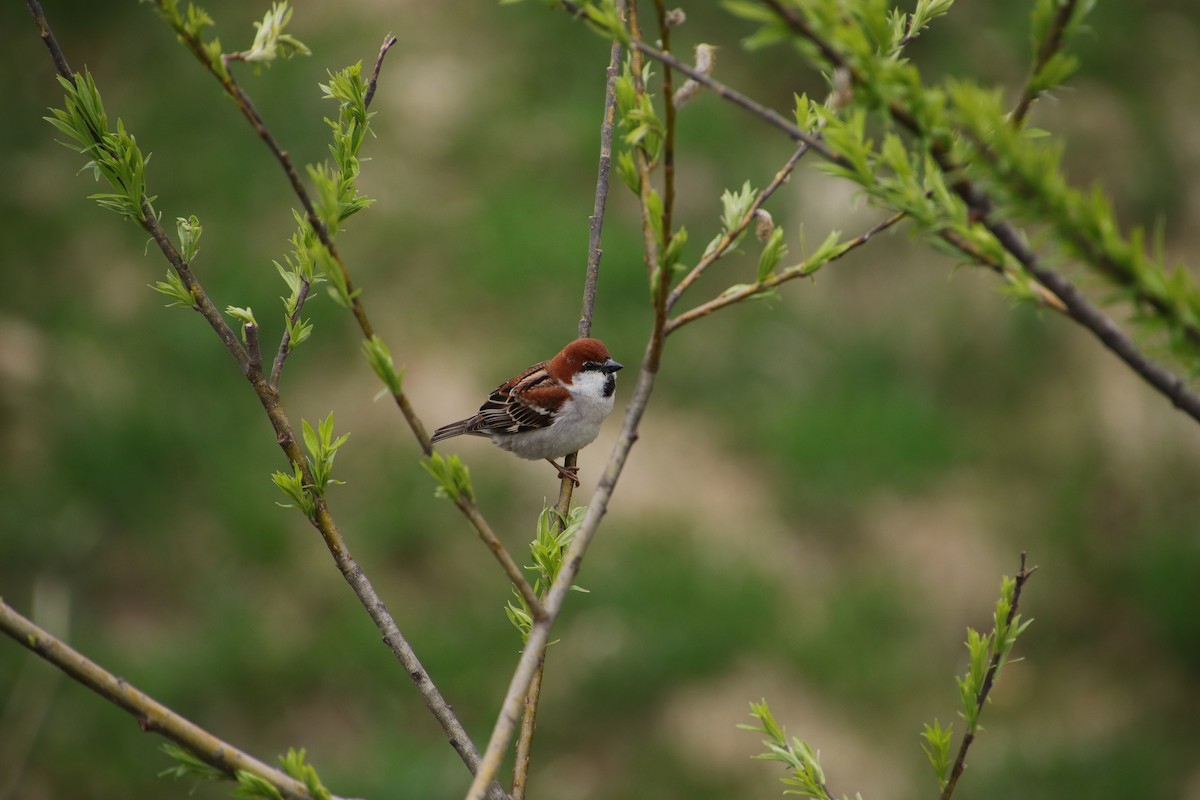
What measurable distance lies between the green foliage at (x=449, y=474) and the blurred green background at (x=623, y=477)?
4.18 meters

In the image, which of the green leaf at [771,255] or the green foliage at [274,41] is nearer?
the green foliage at [274,41]

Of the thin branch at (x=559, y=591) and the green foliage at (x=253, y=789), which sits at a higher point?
the thin branch at (x=559, y=591)

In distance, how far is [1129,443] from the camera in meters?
6.64

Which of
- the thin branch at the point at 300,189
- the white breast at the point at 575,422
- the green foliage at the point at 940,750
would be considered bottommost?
the green foliage at the point at 940,750

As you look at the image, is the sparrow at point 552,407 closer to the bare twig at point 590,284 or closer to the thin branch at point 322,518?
the bare twig at point 590,284

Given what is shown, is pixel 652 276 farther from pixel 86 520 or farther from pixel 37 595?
pixel 86 520

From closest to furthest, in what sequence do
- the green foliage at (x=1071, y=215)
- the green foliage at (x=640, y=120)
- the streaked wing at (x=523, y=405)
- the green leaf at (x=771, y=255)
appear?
1. the green foliage at (x=1071, y=215)
2. the green foliage at (x=640, y=120)
3. the green leaf at (x=771, y=255)
4. the streaked wing at (x=523, y=405)

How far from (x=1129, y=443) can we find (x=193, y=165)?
624 centimetres

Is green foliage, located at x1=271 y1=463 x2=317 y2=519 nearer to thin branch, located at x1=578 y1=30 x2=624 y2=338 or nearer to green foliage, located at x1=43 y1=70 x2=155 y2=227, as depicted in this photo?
green foliage, located at x1=43 y1=70 x2=155 y2=227

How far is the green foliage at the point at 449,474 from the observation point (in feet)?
4.76

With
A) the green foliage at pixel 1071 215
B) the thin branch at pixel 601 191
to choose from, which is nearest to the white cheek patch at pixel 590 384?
the thin branch at pixel 601 191

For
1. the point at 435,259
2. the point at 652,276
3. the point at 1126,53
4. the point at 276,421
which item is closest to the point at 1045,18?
the point at 652,276

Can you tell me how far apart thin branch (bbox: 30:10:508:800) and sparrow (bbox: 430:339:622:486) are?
7.35 feet

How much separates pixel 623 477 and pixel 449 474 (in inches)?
214
